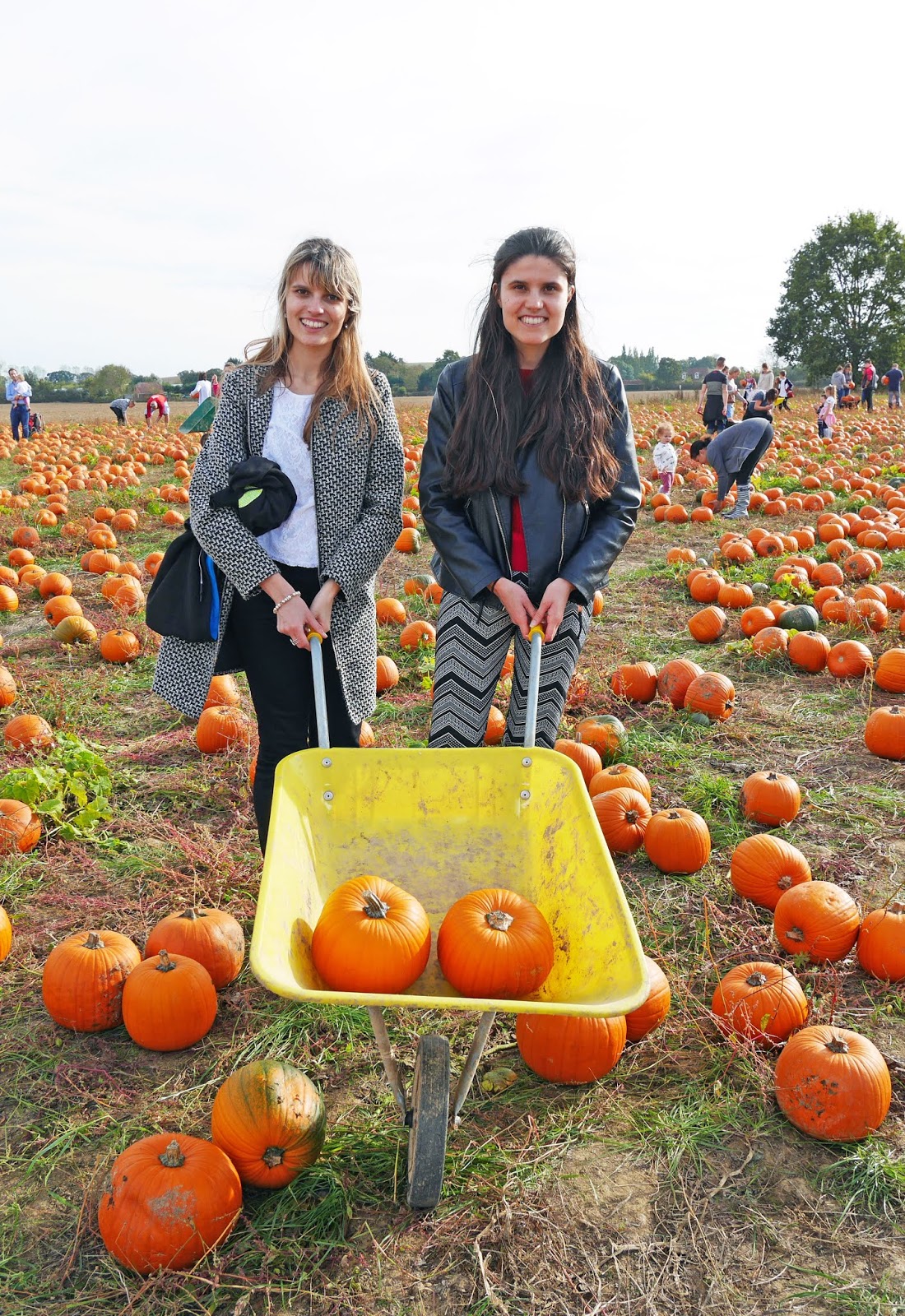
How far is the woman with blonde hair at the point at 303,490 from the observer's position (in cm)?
300

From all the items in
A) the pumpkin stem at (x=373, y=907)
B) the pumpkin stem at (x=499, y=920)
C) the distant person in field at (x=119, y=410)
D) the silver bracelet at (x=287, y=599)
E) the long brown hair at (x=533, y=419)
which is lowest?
the pumpkin stem at (x=499, y=920)

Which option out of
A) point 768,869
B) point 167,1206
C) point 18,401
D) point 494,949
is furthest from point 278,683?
point 18,401

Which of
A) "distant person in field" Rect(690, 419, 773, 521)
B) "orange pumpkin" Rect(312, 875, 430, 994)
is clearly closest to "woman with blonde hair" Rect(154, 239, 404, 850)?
"orange pumpkin" Rect(312, 875, 430, 994)

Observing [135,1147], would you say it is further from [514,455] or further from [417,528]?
[417,528]

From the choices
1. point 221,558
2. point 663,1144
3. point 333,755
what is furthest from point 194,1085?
point 221,558

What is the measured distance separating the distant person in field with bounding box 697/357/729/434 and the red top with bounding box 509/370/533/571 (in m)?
16.6

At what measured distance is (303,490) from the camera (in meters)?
3.15

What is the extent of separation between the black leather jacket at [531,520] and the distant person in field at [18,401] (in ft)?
71.0

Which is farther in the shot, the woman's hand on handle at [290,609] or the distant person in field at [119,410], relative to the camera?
the distant person in field at [119,410]

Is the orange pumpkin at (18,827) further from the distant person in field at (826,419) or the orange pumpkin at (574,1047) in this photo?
the distant person in field at (826,419)

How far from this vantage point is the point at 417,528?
1106 cm

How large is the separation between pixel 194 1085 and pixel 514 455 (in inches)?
91.4

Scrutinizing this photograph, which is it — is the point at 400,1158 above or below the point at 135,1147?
below

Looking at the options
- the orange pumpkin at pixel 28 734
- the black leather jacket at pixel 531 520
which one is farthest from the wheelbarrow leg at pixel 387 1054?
the orange pumpkin at pixel 28 734
